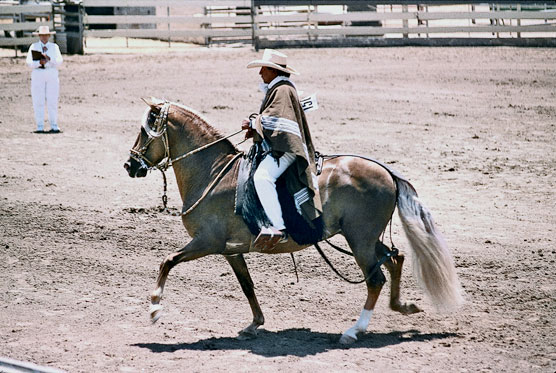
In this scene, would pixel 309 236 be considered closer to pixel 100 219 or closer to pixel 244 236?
pixel 244 236

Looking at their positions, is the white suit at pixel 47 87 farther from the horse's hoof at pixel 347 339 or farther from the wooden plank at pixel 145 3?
the horse's hoof at pixel 347 339

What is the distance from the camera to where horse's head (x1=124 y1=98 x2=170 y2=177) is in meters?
8.09

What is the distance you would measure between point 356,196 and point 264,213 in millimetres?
848

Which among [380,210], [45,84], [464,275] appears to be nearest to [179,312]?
[380,210]

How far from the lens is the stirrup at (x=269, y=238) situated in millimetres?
7578

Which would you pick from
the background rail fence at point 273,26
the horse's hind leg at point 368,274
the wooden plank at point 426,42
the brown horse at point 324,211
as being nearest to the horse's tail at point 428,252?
the brown horse at point 324,211

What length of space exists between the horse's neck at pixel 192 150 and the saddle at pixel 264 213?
1.50ft

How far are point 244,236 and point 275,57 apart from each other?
5.41 feet

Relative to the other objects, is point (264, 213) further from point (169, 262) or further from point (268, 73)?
point (268, 73)

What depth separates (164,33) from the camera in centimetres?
2864

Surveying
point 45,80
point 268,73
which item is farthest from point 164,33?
point 268,73

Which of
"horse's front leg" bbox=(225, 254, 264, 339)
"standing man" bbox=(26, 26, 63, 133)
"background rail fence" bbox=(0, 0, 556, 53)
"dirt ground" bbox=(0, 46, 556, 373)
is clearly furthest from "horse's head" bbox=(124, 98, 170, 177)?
"background rail fence" bbox=(0, 0, 556, 53)

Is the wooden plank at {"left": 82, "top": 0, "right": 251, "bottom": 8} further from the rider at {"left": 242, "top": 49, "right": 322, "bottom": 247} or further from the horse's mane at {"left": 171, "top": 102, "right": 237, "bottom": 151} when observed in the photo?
the rider at {"left": 242, "top": 49, "right": 322, "bottom": 247}

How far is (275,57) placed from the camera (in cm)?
773
